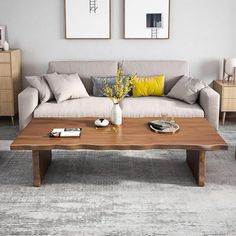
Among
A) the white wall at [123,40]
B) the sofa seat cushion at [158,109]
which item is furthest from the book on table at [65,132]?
the white wall at [123,40]

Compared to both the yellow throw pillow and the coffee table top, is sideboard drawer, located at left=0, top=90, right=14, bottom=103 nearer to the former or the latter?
the coffee table top

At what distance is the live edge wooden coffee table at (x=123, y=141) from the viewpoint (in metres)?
Answer: 3.27

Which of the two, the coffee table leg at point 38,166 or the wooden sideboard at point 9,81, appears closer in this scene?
the coffee table leg at point 38,166

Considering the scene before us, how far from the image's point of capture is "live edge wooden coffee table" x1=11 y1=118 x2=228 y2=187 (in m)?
3.27

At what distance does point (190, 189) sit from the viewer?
132 inches

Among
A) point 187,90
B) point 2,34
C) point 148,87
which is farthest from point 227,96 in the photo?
point 2,34

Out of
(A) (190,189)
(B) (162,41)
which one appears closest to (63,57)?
(B) (162,41)

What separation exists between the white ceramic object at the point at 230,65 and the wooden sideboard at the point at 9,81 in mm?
2645

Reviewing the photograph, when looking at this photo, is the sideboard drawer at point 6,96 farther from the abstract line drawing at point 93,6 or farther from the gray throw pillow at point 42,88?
the abstract line drawing at point 93,6

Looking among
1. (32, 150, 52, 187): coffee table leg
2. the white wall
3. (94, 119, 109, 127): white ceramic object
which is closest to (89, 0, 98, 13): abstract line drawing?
the white wall

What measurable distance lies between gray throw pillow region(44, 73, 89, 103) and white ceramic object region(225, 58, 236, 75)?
5.93ft

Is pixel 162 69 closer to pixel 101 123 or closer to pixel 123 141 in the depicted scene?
pixel 101 123

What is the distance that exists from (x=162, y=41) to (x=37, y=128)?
249 centimetres

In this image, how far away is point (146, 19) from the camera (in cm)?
546
